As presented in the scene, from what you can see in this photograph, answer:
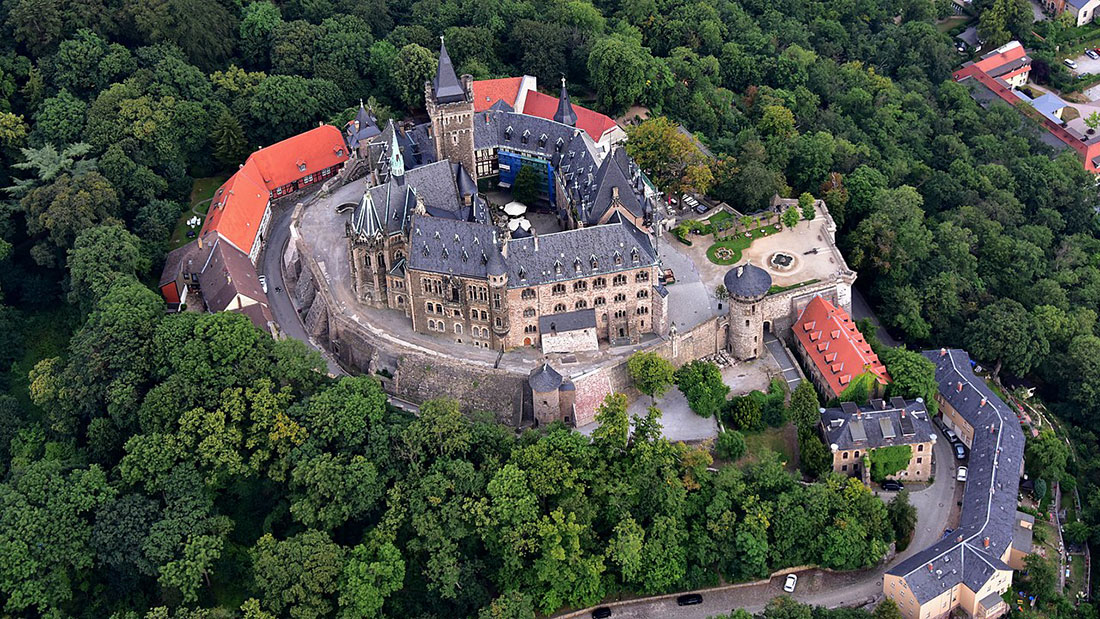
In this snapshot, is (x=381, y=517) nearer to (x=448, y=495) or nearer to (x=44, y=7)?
(x=448, y=495)

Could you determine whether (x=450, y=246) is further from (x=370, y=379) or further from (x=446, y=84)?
(x=446, y=84)

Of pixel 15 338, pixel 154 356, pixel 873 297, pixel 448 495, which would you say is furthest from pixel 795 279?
pixel 15 338

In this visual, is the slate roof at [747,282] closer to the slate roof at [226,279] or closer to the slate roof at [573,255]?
the slate roof at [573,255]

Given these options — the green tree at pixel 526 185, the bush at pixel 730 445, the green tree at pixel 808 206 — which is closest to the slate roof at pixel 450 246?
the green tree at pixel 526 185

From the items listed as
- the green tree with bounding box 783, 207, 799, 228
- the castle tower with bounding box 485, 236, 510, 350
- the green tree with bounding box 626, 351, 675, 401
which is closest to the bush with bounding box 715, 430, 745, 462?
the green tree with bounding box 626, 351, 675, 401

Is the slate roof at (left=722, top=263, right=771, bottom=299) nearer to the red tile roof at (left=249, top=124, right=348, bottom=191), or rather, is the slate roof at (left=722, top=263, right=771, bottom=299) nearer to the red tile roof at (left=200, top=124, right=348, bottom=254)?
the red tile roof at (left=200, top=124, right=348, bottom=254)
